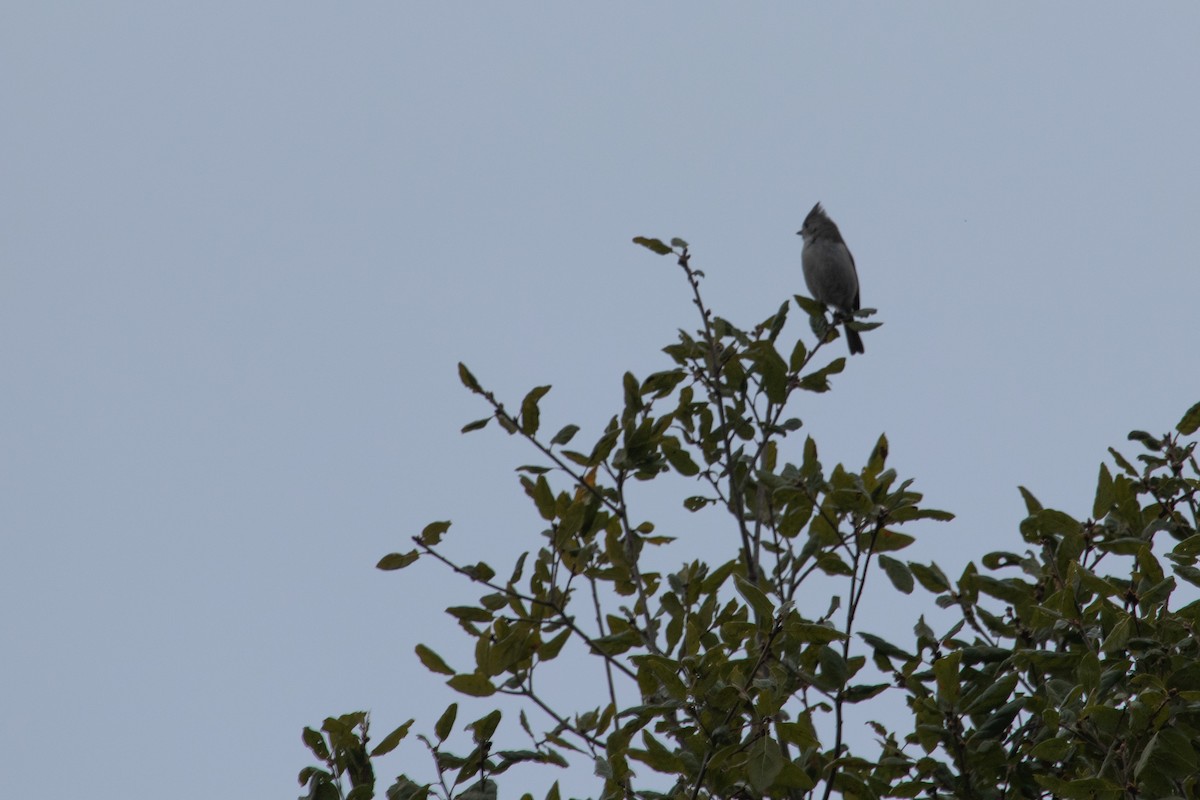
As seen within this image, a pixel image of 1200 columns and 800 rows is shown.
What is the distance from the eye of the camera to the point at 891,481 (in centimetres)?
330

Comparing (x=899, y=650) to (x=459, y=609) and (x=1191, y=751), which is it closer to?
(x=1191, y=751)

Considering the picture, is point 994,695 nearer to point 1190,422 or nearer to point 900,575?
point 900,575

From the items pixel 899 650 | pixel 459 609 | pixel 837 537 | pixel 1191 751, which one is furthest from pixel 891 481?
pixel 459 609

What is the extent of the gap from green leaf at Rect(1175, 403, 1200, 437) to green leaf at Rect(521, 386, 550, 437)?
1.90 meters

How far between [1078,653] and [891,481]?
63 cm

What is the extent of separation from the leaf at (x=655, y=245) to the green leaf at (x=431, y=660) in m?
1.55

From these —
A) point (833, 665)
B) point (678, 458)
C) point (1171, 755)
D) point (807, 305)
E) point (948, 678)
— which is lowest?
point (1171, 755)

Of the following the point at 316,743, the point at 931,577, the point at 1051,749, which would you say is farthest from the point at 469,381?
the point at 1051,749

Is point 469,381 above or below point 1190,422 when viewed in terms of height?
above

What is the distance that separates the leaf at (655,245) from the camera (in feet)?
13.6

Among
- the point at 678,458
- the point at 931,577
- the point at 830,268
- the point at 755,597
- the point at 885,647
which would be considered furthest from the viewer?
the point at 830,268

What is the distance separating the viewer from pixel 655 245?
4145 mm

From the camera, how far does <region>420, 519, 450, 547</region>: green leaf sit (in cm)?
349

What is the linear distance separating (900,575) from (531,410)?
1.18 m
